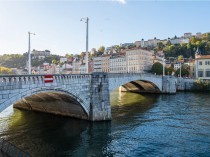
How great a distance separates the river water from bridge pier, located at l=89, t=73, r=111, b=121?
101 cm

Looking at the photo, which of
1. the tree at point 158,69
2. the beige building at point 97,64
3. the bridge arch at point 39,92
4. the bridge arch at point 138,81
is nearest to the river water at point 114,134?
the bridge arch at point 39,92

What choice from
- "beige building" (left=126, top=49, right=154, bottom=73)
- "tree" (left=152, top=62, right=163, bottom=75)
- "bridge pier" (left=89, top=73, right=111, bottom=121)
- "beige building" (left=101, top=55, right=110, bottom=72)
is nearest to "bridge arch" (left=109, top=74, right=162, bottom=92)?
"bridge pier" (left=89, top=73, right=111, bottom=121)

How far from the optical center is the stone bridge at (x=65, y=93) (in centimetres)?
1647

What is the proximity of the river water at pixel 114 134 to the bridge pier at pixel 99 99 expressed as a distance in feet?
3.31

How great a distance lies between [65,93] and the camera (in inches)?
871

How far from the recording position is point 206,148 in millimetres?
17016

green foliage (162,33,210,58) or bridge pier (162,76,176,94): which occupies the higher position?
green foliage (162,33,210,58)

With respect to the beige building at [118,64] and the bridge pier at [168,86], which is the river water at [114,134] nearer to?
the bridge pier at [168,86]

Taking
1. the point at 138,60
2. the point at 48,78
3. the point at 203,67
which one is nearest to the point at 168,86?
the point at 203,67

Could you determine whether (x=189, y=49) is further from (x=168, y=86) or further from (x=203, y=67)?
(x=168, y=86)

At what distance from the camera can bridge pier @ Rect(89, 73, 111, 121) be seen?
24.8 metres

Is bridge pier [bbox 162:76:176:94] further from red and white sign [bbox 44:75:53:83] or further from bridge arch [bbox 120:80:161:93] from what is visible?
red and white sign [bbox 44:75:53:83]

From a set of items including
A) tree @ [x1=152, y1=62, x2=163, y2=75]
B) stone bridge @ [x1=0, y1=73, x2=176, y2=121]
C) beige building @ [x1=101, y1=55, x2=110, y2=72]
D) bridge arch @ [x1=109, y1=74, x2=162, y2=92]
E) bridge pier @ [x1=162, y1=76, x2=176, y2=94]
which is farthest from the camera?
beige building @ [x1=101, y1=55, x2=110, y2=72]

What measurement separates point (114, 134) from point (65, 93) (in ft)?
18.7
